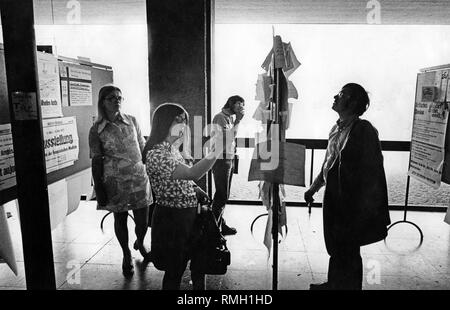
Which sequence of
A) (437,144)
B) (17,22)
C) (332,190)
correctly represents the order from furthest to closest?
(437,144), (332,190), (17,22)

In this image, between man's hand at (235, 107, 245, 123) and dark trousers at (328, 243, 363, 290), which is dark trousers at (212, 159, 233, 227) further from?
dark trousers at (328, 243, 363, 290)

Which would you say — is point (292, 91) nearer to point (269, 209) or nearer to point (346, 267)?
point (269, 209)

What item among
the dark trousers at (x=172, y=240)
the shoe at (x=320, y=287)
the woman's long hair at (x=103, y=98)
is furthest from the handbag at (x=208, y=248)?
the woman's long hair at (x=103, y=98)

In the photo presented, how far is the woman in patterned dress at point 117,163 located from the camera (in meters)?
3.21

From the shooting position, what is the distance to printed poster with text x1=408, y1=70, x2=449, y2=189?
3719mm

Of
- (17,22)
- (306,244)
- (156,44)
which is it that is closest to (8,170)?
(17,22)

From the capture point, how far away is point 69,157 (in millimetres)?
3826

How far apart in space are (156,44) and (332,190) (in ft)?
9.12

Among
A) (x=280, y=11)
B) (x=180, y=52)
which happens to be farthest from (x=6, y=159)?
(x=280, y=11)

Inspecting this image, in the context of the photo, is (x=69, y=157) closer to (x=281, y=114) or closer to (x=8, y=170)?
(x=8, y=170)

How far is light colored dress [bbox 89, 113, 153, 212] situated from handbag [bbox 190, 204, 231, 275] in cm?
117

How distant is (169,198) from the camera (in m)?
2.34

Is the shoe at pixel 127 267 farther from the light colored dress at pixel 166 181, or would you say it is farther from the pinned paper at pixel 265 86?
the pinned paper at pixel 265 86

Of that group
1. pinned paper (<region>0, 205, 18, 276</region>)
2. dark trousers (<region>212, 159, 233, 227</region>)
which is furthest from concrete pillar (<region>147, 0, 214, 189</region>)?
pinned paper (<region>0, 205, 18, 276</region>)
